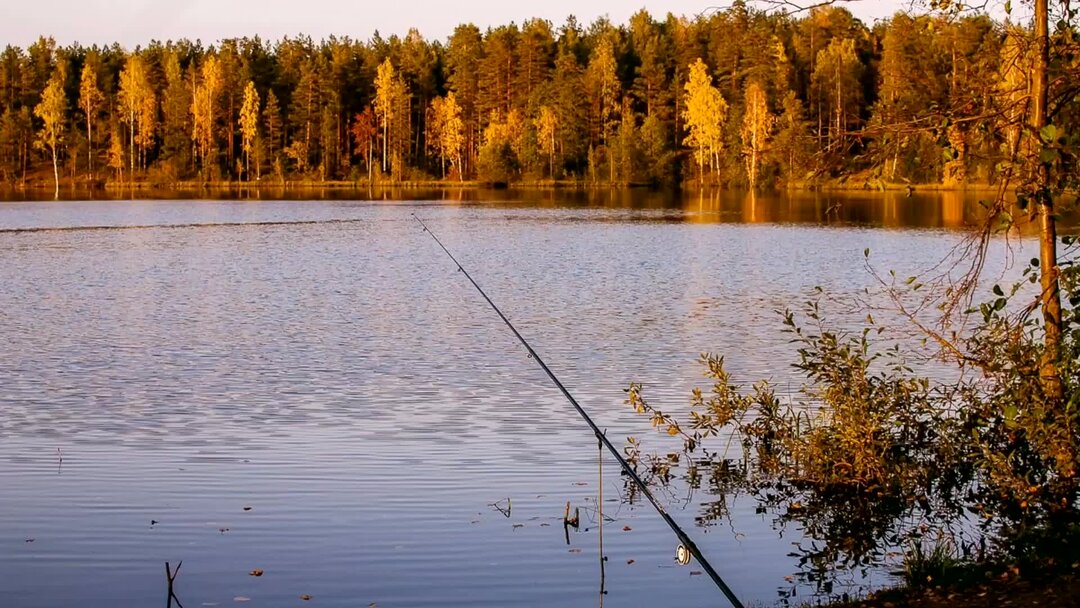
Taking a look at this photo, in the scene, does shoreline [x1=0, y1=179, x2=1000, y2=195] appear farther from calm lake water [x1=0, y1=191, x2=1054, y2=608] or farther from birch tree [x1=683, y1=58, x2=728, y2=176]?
calm lake water [x1=0, y1=191, x2=1054, y2=608]

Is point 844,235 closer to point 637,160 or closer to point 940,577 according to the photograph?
point 940,577

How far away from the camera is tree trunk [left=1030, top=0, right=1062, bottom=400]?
30.0 ft

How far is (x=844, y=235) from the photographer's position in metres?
47.2

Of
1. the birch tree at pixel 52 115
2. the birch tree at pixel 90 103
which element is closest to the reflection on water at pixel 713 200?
the birch tree at pixel 52 115

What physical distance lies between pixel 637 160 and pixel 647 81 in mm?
12508

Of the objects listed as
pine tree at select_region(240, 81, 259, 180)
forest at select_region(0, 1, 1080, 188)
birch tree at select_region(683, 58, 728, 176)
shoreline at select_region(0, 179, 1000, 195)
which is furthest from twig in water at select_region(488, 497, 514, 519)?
pine tree at select_region(240, 81, 259, 180)

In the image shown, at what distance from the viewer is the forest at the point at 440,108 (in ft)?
337

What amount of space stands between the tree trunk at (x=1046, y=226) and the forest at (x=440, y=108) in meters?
79.2

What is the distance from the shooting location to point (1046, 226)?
9.44 meters

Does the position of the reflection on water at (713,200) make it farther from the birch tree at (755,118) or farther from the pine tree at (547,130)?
the pine tree at (547,130)

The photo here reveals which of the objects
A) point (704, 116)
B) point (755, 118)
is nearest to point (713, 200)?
point (755, 118)

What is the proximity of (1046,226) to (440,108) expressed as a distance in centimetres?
10967

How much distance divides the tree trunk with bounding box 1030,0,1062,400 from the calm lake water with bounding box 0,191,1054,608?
49.9 inches

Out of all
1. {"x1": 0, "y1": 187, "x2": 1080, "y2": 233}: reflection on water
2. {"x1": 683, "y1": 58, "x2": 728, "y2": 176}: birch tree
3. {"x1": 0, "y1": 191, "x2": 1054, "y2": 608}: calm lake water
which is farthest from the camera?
{"x1": 683, "y1": 58, "x2": 728, "y2": 176}: birch tree
